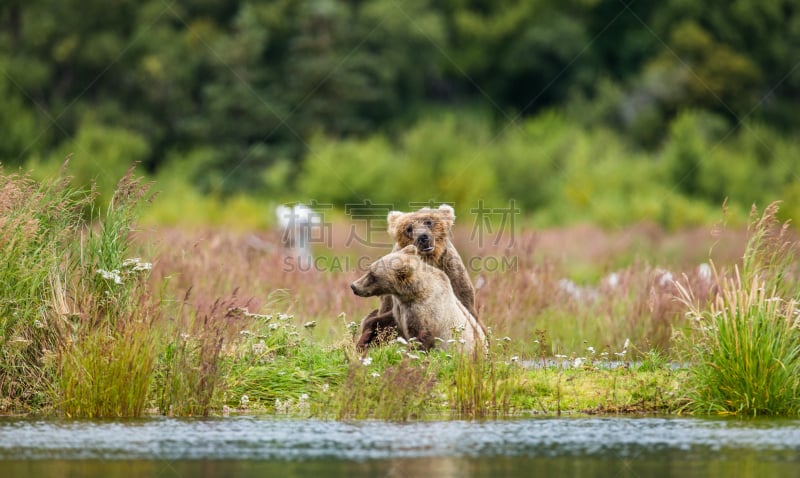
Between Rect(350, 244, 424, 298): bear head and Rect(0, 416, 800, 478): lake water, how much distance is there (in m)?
1.80

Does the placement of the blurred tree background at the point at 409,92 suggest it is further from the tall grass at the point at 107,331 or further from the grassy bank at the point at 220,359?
the tall grass at the point at 107,331

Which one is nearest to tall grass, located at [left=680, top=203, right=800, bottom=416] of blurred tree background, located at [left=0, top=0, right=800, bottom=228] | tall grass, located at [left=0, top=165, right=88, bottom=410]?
tall grass, located at [left=0, top=165, right=88, bottom=410]

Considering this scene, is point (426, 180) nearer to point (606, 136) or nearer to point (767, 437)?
point (606, 136)

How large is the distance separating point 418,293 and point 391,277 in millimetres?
309

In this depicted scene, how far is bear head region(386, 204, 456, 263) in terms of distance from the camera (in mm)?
13867

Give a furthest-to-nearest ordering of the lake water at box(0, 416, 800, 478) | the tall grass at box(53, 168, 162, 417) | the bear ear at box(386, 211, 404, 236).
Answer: the bear ear at box(386, 211, 404, 236) → the tall grass at box(53, 168, 162, 417) → the lake water at box(0, 416, 800, 478)

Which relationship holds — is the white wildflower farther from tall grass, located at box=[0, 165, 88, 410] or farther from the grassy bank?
tall grass, located at box=[0, 165, 88, 410]

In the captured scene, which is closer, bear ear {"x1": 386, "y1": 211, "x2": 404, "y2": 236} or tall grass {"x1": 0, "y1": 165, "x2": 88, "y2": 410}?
tall grass {"x1": 0, "y1": 165, "x2": 88, "y2": 410}

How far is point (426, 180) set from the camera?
4144cm

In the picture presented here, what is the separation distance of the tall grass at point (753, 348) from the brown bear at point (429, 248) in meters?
2.85

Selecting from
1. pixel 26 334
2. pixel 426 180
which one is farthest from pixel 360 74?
pixel 26 334

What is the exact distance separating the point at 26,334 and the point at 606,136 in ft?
137

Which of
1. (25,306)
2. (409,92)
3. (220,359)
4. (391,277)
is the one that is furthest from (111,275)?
(409,92)

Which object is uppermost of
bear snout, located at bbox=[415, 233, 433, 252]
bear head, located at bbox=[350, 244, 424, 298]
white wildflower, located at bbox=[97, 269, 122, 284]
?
bear snout, located at bbox=[415, 233, 433, 252]
